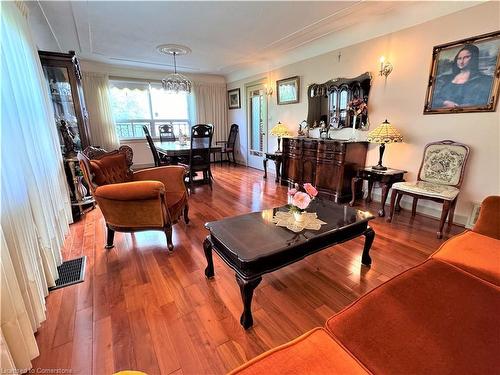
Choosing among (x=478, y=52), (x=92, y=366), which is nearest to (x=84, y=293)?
(x=92, y=366)

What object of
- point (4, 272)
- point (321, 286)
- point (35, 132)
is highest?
point (35, 132)

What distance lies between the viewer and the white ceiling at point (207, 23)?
9.24 feet

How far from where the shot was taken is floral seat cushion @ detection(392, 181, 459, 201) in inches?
96.5

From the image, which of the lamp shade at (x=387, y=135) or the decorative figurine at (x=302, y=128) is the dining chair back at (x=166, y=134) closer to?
the decorative figurine at (x=302, y=128)

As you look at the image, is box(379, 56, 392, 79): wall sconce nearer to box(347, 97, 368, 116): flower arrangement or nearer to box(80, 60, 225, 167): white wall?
box(347, 97, 368, 116): flower arrangement

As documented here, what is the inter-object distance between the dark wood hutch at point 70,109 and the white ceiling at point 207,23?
1.89ft

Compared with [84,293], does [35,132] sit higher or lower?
higher

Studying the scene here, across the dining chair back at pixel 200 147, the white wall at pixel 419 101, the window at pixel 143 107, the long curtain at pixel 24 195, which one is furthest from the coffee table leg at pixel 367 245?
the window at pixel 143 107

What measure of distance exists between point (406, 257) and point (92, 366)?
244 centimetres

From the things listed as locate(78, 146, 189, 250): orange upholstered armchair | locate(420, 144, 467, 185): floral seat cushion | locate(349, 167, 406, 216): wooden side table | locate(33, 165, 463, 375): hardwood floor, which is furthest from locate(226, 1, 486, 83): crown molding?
locate(78, 146, 189, 250): orange upholstered armchair

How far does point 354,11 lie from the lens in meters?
2.99

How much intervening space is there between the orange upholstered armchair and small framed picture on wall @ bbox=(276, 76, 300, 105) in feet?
10.8

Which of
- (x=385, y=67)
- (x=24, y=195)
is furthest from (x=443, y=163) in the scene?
(x=24, y=195)

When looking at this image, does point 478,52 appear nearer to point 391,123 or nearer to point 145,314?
point 391,123
